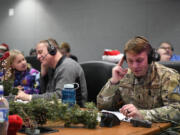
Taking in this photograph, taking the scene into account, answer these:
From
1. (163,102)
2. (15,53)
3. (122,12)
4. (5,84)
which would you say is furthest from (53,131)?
(122,12)

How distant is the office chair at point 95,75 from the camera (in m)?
2.34

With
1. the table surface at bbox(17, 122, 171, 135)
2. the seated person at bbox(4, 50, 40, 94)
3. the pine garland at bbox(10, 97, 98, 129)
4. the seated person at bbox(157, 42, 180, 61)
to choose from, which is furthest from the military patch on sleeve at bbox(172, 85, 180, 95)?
the seated person at bbox(157, 42, 180, 61)

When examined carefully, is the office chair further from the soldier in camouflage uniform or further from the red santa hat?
the red santa hat

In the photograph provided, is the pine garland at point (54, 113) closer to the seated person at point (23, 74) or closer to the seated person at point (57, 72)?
the seated person at point (57, 72)

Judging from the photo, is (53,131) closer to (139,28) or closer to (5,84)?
(5,84)

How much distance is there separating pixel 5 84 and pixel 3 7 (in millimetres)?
6468

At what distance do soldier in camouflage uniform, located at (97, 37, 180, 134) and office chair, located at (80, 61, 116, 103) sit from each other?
1.42ft

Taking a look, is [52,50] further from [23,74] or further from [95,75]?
[23,74]

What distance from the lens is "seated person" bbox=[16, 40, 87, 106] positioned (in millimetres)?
2371

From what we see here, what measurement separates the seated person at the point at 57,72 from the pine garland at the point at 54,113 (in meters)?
0.95

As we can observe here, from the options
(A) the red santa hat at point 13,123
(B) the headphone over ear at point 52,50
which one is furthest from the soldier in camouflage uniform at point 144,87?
(B) the headphone over ear at point 52,50

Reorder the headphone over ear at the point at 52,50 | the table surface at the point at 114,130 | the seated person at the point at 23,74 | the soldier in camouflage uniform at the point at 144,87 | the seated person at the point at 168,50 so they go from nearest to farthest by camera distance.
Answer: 1. the table surface at the point at 114,130
2. the soldier in camouflage uniform at the point at 144,87
3. the headphone over ear at the point at 52,50
4. the seated person at the point at 23,74
5. the seated person at the point at 168,50

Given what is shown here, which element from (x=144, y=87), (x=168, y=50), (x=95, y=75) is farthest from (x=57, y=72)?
(x=168, y=50)

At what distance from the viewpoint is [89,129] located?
129cm
